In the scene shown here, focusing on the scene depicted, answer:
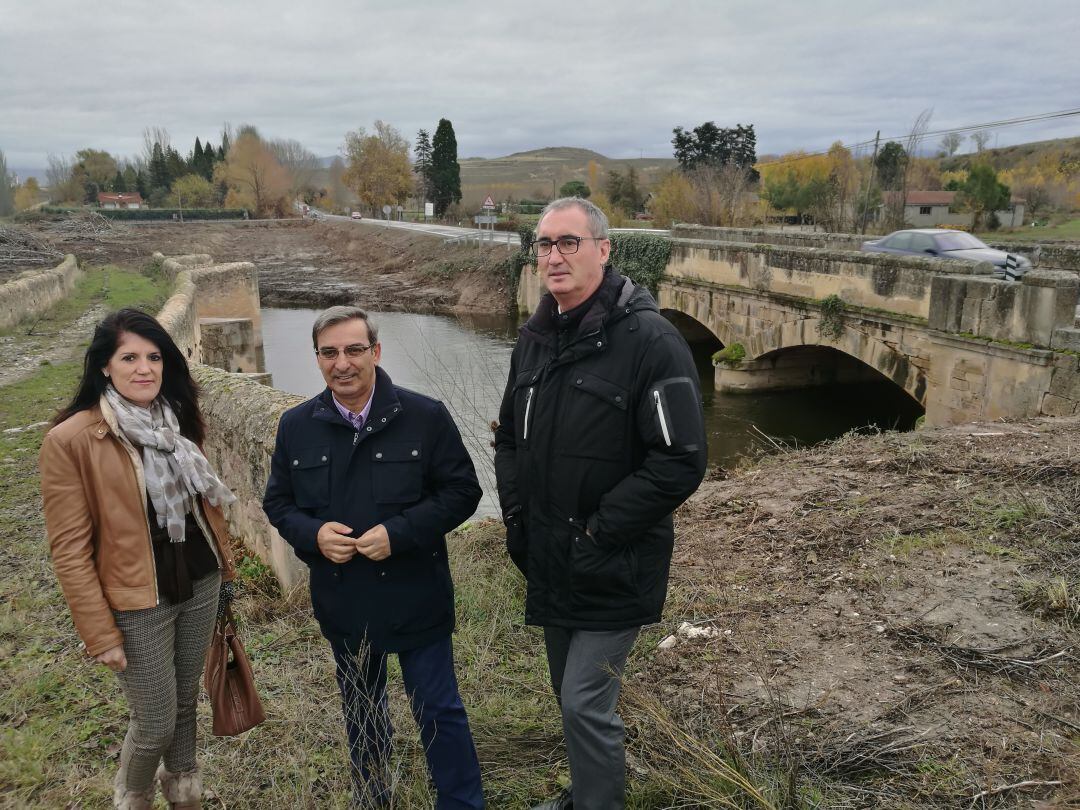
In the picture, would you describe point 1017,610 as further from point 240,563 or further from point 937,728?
point 240,563

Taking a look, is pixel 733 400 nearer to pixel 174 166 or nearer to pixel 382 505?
pixel 382 505

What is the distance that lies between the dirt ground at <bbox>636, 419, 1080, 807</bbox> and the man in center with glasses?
3.27 feet

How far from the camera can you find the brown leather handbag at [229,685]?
2.76m

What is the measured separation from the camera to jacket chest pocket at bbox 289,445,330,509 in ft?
8.71

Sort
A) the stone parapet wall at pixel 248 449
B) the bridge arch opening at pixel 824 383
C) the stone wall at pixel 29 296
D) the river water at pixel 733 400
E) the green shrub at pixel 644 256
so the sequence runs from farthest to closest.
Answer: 1. the green shrub at pixel 644 256
2. the bridge arch opening at pixel 824 383
3. the stone wall at pixel 29 296
4. the river water at pixel 733 400
5. the stone parapet wall at pixel 248 449

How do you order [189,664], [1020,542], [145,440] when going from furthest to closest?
[1020,542], [189,664], [145,440]

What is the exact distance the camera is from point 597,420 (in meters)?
2.37

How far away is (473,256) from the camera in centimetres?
3459

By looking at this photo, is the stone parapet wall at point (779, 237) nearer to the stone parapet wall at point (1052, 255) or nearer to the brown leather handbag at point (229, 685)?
the stone parapet wall at point (1052, 255)

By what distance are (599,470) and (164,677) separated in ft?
5.30

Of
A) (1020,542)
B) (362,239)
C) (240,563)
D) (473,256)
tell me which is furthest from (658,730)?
(362,239)

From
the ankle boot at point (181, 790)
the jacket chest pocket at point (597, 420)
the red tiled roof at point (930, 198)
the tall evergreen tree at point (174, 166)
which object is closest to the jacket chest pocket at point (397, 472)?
the jacket chest pocket at point (597, 420)

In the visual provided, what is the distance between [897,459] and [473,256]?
1179 inches

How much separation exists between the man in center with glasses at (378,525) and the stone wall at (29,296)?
13935 mm
